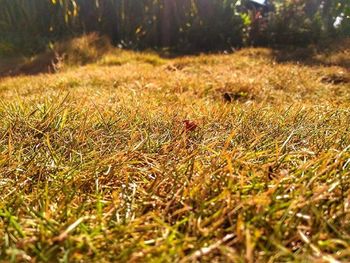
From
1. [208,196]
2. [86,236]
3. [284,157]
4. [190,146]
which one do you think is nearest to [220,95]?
[190,146]

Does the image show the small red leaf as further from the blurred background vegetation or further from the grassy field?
the blurred background vegetation

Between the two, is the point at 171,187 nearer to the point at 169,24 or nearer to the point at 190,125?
the point at 190,125

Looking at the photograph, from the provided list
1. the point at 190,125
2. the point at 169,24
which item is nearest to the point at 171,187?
the point at 190,125

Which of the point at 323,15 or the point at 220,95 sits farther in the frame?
the point at 323,15

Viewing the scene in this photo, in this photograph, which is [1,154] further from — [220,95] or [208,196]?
[220,95]

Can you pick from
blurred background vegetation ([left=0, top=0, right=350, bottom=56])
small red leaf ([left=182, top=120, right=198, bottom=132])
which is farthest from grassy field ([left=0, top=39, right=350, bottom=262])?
blurred background vegetation ([left=0, top=0, right=350, bottom=56])
